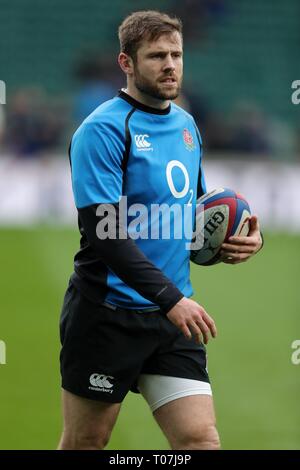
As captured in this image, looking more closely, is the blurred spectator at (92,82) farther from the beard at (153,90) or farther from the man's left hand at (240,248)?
the beard at (153,90)

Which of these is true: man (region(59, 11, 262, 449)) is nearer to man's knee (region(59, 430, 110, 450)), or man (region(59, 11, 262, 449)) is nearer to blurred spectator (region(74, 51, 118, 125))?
man's knee (region(59, 430, 110, 450))

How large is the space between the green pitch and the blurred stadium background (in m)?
0.02

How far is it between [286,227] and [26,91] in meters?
8.05

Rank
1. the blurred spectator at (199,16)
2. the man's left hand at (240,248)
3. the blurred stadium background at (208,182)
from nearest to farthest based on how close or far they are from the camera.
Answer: the man's left hand at (240,248) → the blurred stadium background at (208,182) → the blurred spectator at (199,16)

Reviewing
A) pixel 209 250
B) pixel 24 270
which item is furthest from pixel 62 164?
pixel 209 250

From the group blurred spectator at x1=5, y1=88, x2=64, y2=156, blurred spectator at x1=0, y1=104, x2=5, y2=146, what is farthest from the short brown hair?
blurred spectator at x1=0, y1=104, x2=5, y2=146

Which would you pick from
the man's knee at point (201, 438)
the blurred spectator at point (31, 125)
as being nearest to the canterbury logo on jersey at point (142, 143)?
the man's knee at point (201, 438)

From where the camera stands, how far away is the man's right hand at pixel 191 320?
4.45 metres

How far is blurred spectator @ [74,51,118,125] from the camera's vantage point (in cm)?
2111

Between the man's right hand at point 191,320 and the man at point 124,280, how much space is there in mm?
185

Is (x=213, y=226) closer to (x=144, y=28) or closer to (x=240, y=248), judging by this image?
(x=240, y=248)

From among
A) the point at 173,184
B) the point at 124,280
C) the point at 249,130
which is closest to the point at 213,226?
the point at 173,184

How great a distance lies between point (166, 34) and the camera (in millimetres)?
4867
